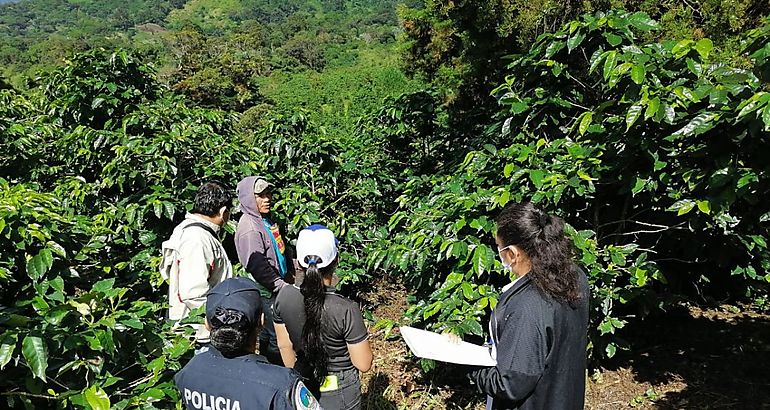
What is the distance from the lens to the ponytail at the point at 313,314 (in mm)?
2012

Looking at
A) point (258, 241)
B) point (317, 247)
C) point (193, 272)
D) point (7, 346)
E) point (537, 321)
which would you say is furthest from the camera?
point (258, 241)

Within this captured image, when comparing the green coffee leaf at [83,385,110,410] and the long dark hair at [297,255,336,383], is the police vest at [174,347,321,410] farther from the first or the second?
the long dark hair at [297,255,336,383]

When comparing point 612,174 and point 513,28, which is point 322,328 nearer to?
point 612,174

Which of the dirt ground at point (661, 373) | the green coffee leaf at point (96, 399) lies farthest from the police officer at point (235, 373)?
the dirt ground at point (661, 373)

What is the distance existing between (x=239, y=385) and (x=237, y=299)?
0.88ft

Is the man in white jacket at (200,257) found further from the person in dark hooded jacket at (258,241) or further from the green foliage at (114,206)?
the person in dark hooded jacket at (258,241)

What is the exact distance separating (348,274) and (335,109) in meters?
24.2

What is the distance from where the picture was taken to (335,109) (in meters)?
27.8

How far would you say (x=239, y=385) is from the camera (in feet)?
4.88

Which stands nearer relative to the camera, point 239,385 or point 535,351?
point 239,385

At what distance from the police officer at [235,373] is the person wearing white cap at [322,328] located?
377 mm

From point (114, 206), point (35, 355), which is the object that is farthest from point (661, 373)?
point (114, 206)

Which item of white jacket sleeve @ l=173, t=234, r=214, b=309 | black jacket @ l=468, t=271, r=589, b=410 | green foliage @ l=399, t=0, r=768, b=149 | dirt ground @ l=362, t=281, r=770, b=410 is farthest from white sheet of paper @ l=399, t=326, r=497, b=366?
green foliage @ l=399, t=0, r=768, b=149

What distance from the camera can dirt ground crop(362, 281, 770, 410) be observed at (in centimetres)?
334
